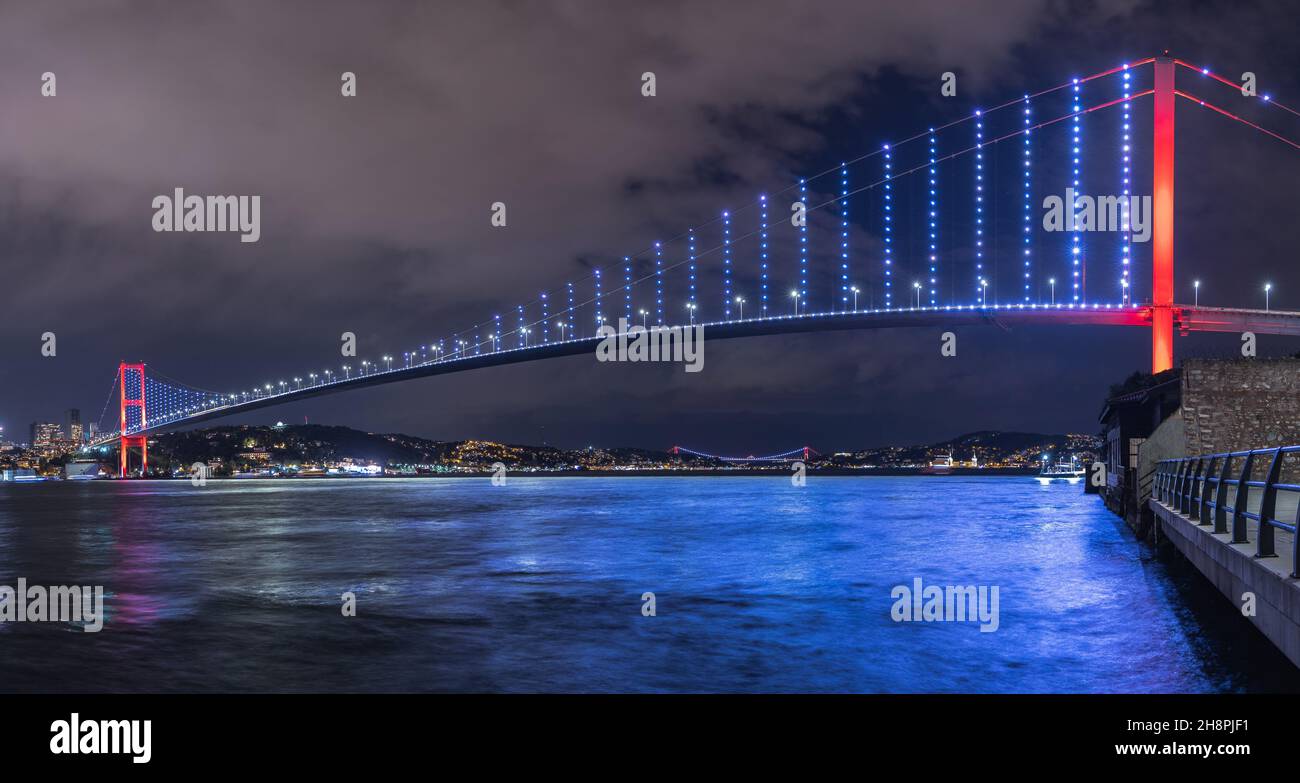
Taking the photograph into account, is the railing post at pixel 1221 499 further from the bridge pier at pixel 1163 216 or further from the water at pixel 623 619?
the bridge pier at pixel 1163 216

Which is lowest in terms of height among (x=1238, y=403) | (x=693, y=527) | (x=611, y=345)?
(x=693, y=527)

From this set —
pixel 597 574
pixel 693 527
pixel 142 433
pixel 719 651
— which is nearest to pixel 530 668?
pixel 719 651

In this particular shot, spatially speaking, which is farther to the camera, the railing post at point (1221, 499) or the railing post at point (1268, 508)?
the railing post at point (1221, 499)

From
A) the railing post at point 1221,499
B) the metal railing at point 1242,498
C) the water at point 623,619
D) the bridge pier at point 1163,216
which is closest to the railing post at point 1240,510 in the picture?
the metal railing at point 1242,498

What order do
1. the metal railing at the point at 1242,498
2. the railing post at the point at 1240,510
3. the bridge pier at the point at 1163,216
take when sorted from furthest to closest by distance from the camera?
1. the bridge pier at the point at 1163,216
2. the railing post at the point at 1240,510
3. the metal railing at the point at 1242,498

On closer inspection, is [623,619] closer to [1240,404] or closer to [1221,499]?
[1221,499]
